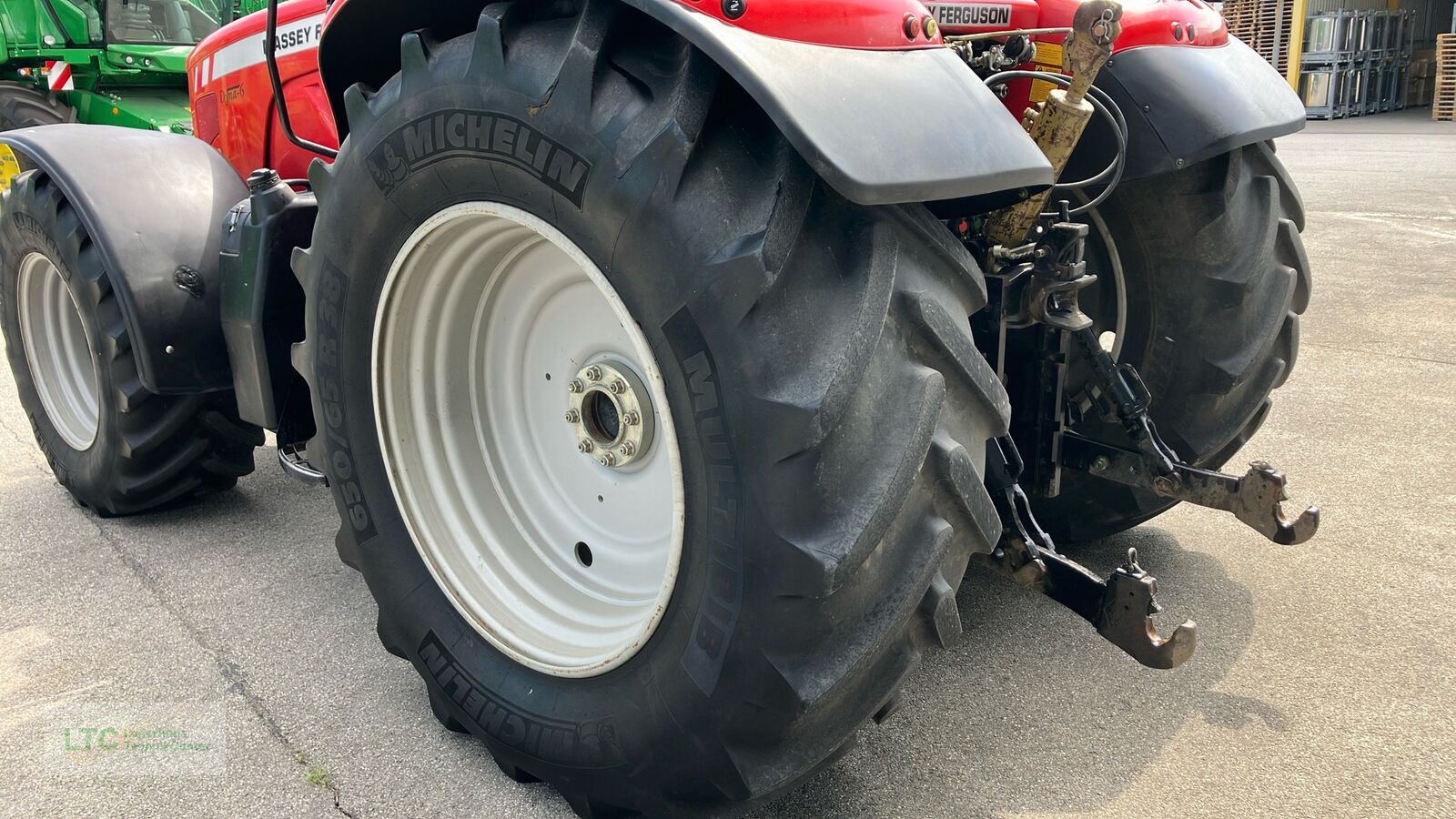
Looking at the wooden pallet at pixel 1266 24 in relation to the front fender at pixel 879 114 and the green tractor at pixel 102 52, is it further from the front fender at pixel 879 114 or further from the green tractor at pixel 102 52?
the front fender at pixel 879 114

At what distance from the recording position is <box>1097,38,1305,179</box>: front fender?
2.34m

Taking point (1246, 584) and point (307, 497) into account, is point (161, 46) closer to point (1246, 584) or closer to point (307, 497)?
point (307, 497)

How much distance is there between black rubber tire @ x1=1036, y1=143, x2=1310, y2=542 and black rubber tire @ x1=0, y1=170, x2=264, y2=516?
248cm

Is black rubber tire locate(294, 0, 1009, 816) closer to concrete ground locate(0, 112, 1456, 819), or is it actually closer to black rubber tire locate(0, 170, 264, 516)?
concrete ground locate(0, 112, 1456, 819)

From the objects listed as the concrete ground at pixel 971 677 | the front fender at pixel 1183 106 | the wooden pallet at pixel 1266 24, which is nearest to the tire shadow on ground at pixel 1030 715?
the concrete ground at pixel 971 677

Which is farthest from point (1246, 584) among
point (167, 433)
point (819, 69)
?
point (167, 433)

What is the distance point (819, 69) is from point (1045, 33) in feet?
3.40

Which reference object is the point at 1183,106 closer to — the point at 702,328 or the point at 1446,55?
the point at 702,328

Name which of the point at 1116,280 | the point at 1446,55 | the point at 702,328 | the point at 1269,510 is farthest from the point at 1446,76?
the point at 702,328

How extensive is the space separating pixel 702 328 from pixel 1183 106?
4.45 feet

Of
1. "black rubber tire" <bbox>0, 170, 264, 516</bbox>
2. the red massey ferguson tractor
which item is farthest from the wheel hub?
"black rubber tire" <bbox>0, 170, 264, 516</bbox>

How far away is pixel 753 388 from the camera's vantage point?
5.03 feet

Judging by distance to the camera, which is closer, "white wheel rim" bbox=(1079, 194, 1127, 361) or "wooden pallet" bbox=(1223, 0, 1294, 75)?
"white wheel rim" bbox=(1079, 194, 1127, 361)

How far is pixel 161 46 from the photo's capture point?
984cm
